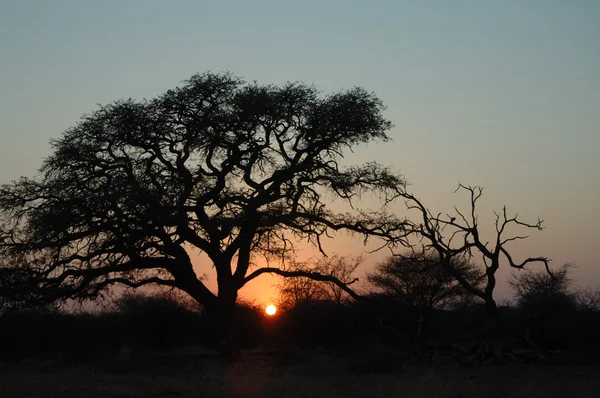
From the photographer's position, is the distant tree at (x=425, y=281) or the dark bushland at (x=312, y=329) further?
the distant tree at (x=425, y=281)

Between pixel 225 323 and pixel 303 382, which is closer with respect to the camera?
pixel 303 382

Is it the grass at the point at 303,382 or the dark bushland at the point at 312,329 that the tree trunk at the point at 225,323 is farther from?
the grass at the point at 303,382

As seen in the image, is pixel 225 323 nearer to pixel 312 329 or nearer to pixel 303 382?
pixel 312 329

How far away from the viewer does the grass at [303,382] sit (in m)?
13.7

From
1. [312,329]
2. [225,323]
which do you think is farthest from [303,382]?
[312,329]

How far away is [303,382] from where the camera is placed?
52.4 feet

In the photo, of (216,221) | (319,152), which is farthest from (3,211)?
(319,152)

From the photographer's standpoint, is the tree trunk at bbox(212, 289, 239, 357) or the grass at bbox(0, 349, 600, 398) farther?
the tree trunk at bbox(212, 289, 239, 357)

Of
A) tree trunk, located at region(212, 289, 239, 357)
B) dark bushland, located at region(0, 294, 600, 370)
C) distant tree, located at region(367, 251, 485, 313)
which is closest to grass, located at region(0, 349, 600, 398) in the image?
tree trunk, located at region(212, 289, 239, 357)

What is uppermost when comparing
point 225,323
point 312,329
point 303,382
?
point 312,329

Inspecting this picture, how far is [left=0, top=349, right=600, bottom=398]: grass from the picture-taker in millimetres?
13742

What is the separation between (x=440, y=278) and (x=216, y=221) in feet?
43.0

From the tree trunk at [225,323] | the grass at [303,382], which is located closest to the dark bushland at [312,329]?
the tree trunk at [225,323]

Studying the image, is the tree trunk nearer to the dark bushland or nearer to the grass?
the dark bushland
